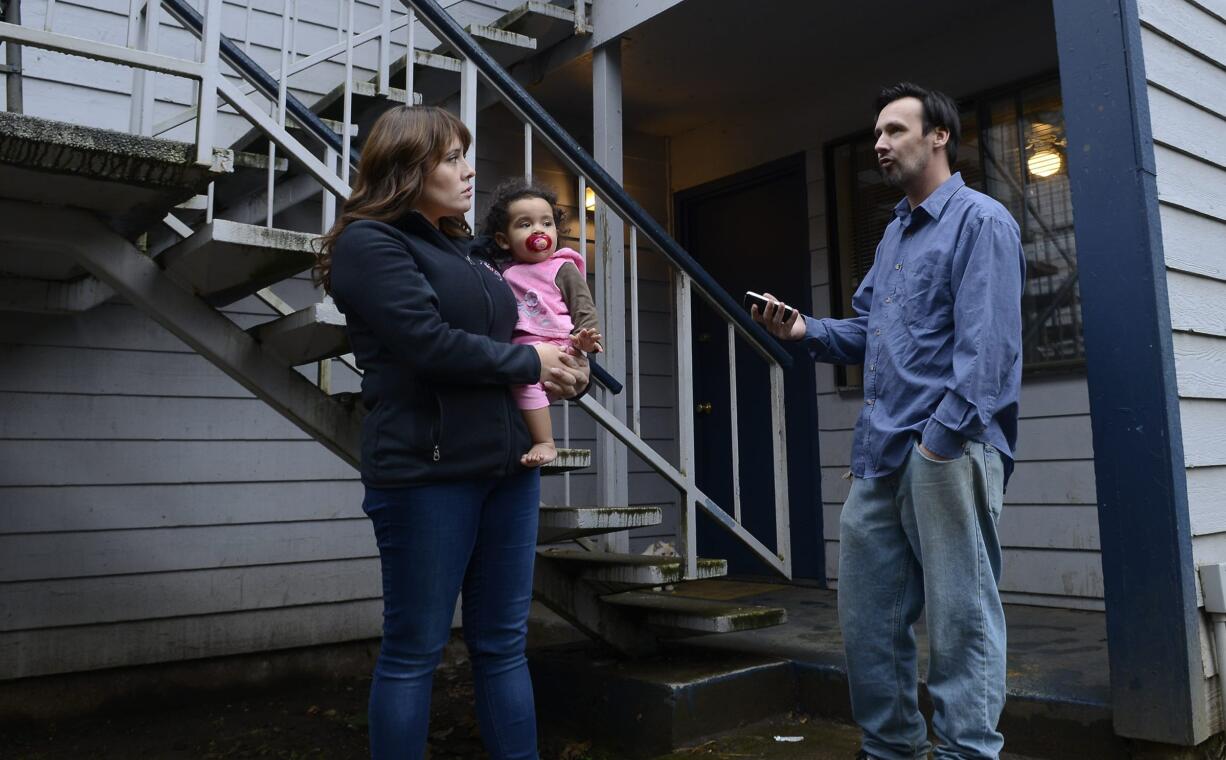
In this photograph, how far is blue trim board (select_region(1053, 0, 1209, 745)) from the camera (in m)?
2.24

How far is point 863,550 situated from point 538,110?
1699 mm

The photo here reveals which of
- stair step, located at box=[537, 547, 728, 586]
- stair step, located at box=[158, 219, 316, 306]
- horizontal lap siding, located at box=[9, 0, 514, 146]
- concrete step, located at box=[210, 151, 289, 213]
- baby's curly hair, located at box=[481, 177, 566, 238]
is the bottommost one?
stair step, located at box=[537, 547, 728, 586]

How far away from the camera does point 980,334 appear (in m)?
1.85

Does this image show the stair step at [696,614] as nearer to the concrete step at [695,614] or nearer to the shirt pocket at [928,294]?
the concrete step at [695,614]

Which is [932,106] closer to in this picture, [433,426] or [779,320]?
[779,320]

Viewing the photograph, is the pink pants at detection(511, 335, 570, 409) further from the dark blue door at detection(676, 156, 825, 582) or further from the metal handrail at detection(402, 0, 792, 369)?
A: the dark blue door at detection(676, 156, 825, 582)

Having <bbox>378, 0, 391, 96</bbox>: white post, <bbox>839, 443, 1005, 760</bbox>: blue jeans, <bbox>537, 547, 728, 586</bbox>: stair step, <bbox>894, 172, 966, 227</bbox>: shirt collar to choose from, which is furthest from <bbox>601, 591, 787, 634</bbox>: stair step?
<bbox>378, 0, 391, 96</bbox>: white post

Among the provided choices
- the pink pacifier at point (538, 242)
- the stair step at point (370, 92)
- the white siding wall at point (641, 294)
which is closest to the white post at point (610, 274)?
the white siding wall at point (641, 294)

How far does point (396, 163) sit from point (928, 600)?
142 cm

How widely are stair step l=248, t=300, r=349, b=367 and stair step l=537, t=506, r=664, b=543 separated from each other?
79 centimetres

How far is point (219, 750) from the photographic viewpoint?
313 cm

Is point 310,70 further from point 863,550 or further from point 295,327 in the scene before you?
point 863,550

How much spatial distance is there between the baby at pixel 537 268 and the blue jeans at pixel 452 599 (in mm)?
559

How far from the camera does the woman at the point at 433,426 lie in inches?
66.9
